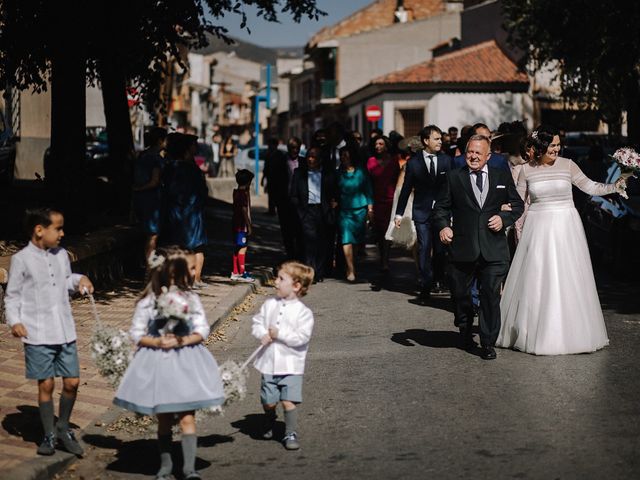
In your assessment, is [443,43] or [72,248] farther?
[443,43]

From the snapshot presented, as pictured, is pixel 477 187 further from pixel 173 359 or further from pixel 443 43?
pixel 443 43

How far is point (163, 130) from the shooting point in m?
13.9

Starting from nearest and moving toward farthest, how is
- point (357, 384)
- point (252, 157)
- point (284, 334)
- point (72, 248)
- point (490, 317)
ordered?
1. point (284, 334)
2. point (357, 384)
3. point (490, 317)
4. point (72, 248)
5. point (252, 157)

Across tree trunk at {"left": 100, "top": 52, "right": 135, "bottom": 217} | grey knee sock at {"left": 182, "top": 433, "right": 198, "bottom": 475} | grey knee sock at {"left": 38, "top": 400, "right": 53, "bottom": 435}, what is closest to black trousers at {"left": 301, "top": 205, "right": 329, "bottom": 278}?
tree trunk at {"left": 100, "top": 52, "right": 135, "bottom": 217}

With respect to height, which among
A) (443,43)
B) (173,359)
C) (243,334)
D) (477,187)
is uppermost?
(443,43)

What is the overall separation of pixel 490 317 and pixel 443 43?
56.6 m

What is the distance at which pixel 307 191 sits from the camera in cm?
1533

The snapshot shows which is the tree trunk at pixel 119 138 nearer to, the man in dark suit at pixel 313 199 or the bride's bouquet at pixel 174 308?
the man in dark suit at pixel 313 199

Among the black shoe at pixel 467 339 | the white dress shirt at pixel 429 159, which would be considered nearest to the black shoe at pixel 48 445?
the black shoe at pixel 467 339

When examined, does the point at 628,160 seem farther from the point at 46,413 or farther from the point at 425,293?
the point at 46,413

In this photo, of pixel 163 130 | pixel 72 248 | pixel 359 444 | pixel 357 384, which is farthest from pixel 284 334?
pixel 163 130

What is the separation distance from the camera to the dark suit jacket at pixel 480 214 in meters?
9.73

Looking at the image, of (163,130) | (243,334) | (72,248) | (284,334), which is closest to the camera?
(284,334)

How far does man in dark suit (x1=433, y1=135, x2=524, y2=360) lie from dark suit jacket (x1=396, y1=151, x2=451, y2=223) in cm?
346
